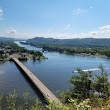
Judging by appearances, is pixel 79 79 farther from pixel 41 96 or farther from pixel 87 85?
pixel 41 96

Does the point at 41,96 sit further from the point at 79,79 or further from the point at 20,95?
the point at 79,79

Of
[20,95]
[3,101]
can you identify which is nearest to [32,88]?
[20,95]

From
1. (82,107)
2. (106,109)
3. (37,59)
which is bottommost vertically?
(37,59)

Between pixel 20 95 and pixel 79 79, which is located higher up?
pixel 79 79

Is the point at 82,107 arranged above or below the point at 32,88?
above

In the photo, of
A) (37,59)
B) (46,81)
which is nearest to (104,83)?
(46,81)

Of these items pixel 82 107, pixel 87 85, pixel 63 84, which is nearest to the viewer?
pixel 82 107

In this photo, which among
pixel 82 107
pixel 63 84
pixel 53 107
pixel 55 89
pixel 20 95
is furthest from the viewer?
pixel 63 84

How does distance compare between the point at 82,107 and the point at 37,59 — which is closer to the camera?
the point at 82,107

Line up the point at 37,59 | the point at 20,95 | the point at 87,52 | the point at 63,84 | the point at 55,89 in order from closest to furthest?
1. the point at 20,95
2. the point at 55,89
3. the point at 63,84
4. the point at 37,59
5. the point at 87,52
